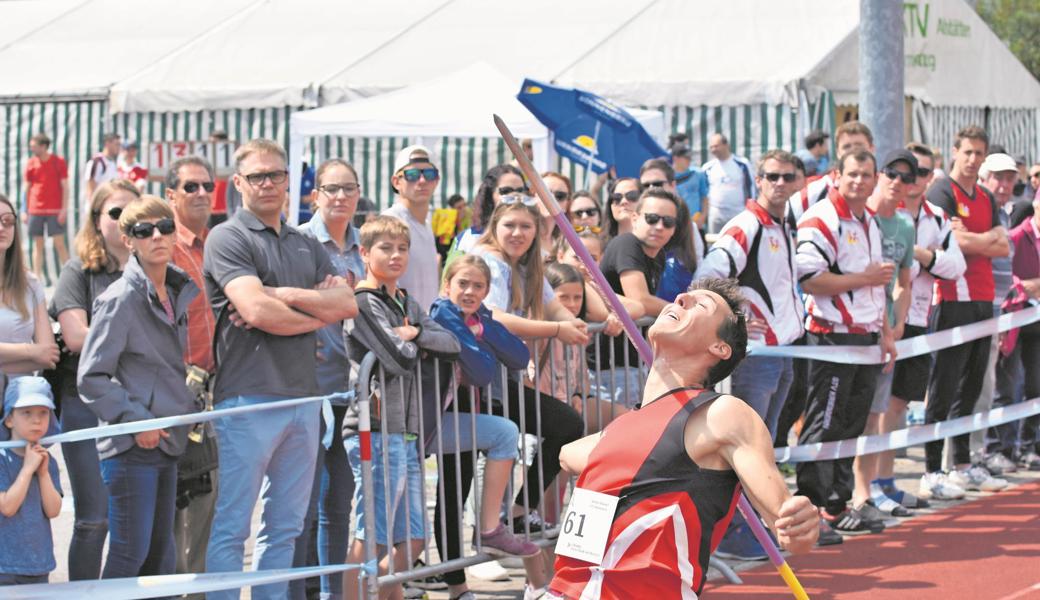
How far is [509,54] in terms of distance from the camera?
21.2 meters

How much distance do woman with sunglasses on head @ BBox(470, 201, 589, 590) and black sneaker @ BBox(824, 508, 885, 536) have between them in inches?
81.7

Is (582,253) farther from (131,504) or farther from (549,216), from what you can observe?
(549,216)

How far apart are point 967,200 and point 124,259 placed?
587cm

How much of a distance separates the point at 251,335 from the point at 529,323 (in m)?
1.61

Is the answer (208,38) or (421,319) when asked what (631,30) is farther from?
(421,319)

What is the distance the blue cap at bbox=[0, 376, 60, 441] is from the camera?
5.89 metres

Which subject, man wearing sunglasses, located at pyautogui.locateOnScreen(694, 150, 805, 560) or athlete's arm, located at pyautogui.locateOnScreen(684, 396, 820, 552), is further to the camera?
man wearing sunglasses, located at pyautogui.locateOnScreen(694, 150, 805, 560)

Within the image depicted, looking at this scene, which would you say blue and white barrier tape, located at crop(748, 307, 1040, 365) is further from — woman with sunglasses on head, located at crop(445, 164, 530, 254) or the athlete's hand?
the athlete's hand

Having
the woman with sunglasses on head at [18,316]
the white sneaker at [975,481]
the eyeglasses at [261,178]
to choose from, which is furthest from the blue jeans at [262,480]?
the white sneaker at [975,481]

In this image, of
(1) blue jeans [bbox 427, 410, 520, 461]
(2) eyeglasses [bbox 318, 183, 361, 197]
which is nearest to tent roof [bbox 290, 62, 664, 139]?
(2) eyeglasses [bbox 318, 183, 361, 197]

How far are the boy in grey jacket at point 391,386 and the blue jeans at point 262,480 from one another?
277mm

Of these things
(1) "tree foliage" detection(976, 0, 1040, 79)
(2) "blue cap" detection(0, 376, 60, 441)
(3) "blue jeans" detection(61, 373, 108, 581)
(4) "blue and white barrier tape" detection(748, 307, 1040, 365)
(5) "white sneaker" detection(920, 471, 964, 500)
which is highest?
(1) "tree foliage" detection(976, 0, 1040, 79)

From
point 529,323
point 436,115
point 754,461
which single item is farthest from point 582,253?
point 436,115

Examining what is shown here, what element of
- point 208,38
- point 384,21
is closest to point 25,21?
point 208,38
